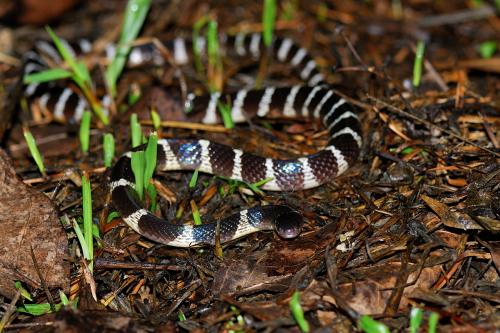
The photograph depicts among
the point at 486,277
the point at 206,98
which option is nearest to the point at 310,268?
the point at 486,277

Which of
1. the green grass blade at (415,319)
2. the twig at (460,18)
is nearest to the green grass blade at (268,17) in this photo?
the twig at (460,18)

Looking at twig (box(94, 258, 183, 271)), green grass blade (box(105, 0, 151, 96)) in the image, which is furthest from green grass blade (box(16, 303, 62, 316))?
green grass blade (box(105, 0, 151, 96))

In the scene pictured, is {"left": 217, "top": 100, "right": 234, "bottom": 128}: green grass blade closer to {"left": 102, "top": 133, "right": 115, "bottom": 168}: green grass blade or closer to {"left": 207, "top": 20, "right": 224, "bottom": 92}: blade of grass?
{"left": 207, "top": 20, "right": 224, "bottom": 92}: blade of grass

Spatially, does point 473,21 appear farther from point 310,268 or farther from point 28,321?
point 28,321

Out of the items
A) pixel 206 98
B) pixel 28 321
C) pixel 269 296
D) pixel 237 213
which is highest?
pixel 206 98

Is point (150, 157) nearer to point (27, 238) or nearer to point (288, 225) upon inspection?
point (27, 238)

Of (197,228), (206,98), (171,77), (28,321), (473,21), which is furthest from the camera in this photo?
(473,21)
